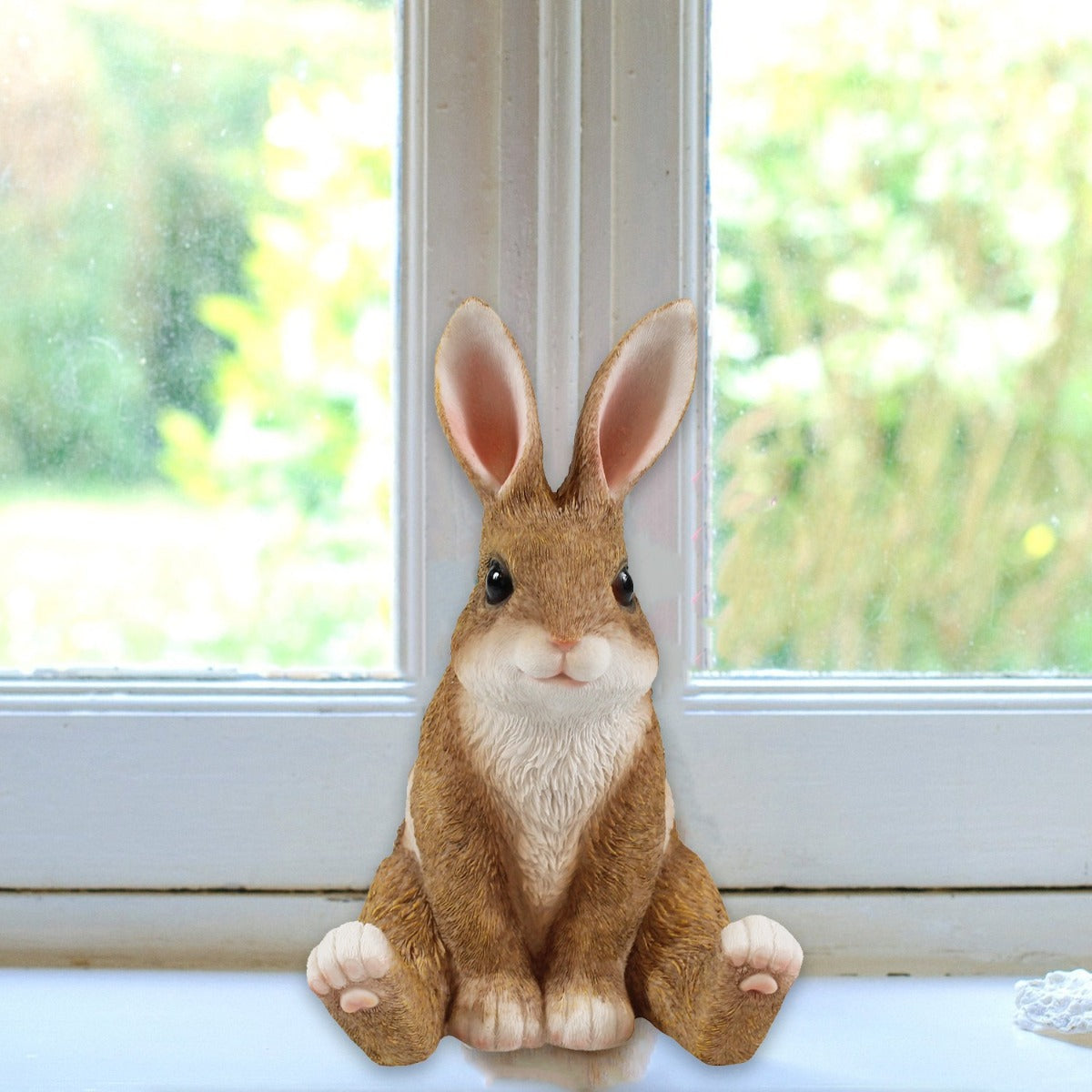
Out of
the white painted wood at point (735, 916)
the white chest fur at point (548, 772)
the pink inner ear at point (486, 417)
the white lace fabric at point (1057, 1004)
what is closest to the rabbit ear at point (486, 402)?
the pink inner ear at point (486, 417)

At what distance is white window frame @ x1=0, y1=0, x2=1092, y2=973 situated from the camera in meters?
0.85

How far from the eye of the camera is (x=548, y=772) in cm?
65

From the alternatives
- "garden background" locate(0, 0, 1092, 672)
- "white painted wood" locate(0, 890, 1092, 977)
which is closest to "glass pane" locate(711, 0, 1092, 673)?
"garden background" locate(0, 0, 1092, 672)

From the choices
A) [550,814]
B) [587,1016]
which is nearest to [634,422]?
[550,814]

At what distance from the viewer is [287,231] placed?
0.89 meters

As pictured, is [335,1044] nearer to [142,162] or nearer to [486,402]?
[486,402]

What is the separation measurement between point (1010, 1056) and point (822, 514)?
16.1 inches

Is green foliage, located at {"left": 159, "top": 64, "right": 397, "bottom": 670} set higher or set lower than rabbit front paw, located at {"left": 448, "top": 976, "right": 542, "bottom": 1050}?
higher

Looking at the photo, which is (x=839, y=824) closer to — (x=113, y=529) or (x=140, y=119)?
(x=113, y=529)

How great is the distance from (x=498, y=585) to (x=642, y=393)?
0.16 meters

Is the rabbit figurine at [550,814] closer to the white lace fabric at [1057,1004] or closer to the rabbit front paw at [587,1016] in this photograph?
the rabbit front paw at [587,1016]

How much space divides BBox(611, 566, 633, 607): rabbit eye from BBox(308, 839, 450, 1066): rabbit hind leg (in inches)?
8.2

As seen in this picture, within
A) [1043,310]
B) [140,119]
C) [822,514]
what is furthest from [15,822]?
[1043,310]

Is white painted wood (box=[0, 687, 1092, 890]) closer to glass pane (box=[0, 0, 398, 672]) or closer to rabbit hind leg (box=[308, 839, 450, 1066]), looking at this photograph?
glass pane (box=[0, 0, 398, 672])
